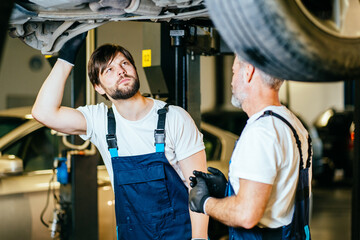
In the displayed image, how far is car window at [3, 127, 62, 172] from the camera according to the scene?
349cm

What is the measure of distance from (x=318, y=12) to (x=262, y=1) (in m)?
0.23

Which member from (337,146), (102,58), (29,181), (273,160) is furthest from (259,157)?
(337,146)

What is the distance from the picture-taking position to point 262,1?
119 cm

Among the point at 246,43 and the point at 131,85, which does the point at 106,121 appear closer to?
the point at 131,85

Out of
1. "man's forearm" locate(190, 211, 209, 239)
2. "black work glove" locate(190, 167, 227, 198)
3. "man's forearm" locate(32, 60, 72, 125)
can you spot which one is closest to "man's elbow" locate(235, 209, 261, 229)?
"black work glove" locate(190, 167, 227, 198)

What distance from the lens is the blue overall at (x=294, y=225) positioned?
158cm

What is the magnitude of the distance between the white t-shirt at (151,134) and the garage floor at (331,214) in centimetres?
296

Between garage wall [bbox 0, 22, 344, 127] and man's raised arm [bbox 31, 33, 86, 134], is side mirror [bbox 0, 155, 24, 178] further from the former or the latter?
man's raised arm [bbox 31, 33, 86, 134]

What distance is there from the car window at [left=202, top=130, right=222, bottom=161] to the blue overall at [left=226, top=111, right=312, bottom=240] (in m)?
2.50

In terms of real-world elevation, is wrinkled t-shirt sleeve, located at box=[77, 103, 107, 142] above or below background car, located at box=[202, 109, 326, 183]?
above

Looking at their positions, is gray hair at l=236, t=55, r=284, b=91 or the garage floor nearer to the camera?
gray hair at l=236, t=55, r=284, b=91

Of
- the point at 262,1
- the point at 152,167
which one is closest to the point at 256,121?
the point at 262,1

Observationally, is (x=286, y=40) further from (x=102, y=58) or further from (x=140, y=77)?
(x=140, y=77)

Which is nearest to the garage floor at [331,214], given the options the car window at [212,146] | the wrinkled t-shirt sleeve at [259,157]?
the car window at [212,146]
